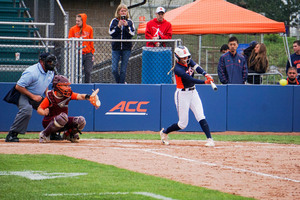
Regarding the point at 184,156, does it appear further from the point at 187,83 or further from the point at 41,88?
the point at 41,88

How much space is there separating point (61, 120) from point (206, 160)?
10.0 ft

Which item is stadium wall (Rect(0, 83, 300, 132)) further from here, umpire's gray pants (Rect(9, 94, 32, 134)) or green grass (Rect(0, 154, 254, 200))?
green grass (Rect(0, 154, 254, 200))

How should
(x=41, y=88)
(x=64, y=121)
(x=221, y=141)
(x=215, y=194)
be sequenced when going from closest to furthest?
(x=215, y=194) < (x=64, y=121) < (x=41, y=88) < (x=221, y=141)

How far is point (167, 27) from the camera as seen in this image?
1492 cm

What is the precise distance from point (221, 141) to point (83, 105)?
12.4 ft

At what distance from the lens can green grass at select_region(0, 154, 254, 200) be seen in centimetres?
611

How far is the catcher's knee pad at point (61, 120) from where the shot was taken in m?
10.7

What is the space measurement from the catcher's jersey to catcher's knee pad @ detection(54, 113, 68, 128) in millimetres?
376

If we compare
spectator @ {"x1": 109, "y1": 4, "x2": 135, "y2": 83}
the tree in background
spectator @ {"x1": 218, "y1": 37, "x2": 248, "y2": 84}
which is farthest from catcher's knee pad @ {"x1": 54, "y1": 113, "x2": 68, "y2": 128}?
the tree in background

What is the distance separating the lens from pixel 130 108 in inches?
574

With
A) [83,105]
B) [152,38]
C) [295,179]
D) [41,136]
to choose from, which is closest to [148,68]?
[152,38]

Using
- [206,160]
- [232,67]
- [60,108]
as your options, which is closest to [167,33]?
[232,67]

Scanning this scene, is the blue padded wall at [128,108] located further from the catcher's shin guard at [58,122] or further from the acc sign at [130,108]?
the catcher's shin guard at [58,122]

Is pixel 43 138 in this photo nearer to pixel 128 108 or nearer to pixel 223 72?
pixel 128 108
